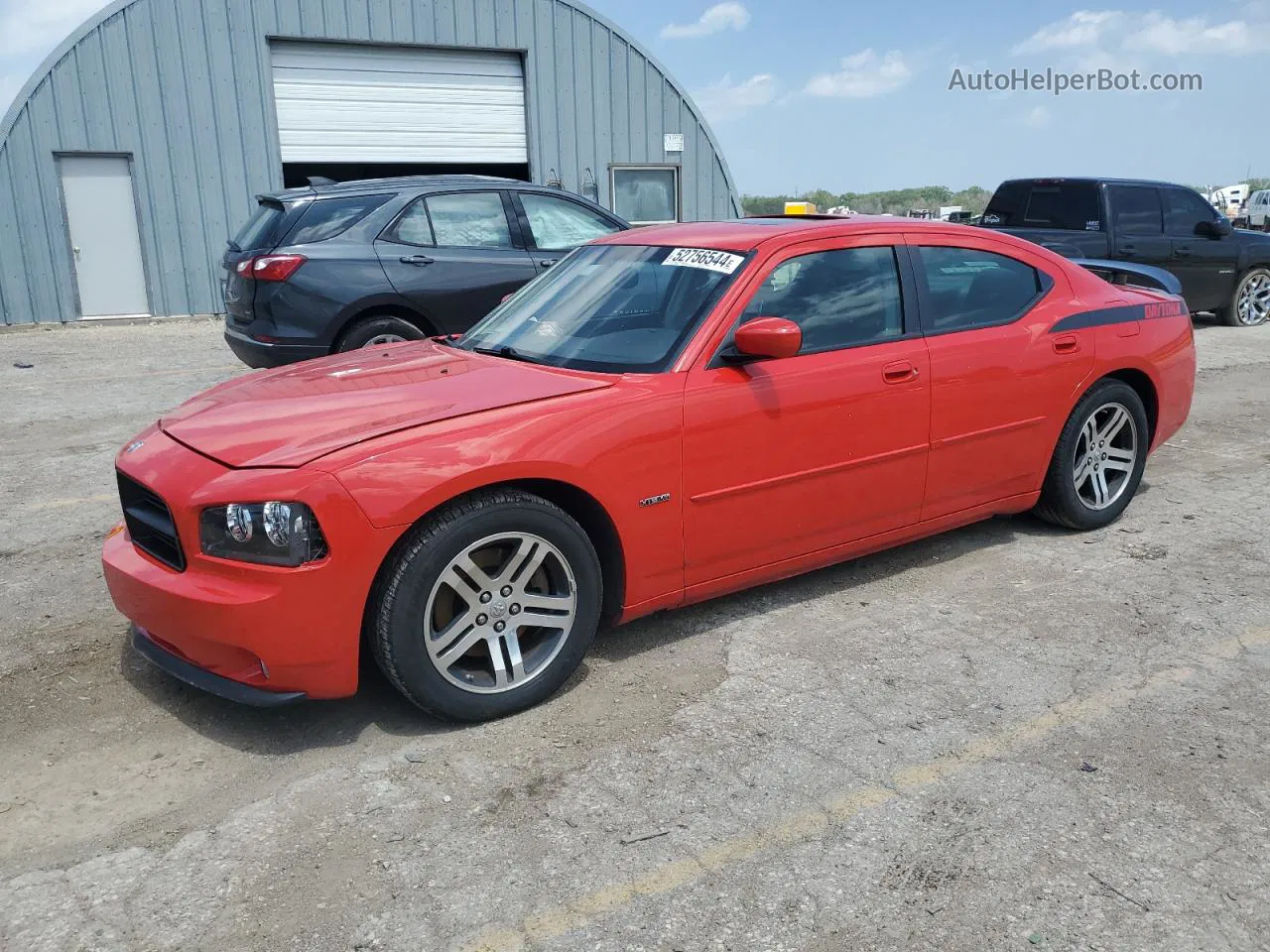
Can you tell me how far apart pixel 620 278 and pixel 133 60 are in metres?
14.9

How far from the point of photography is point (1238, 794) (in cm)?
293

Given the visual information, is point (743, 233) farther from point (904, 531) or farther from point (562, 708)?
point (562, 708)

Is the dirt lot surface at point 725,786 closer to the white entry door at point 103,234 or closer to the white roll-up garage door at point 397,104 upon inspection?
the white entry door at point 103,234

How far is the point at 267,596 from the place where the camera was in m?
3.02

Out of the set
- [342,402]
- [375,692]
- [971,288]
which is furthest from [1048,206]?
[375,692]

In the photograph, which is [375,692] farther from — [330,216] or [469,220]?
[469,220]

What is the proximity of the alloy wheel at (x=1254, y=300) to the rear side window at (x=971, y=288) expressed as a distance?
10745 millimetres

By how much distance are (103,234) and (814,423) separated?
615 inches

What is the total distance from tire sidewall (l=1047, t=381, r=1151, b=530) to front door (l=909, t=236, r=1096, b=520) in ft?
0.31

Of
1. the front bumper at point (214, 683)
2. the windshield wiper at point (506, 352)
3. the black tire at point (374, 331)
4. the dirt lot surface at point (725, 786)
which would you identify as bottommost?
the dirt lot surface at point (725, 786)

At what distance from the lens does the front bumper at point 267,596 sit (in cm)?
Result: 302

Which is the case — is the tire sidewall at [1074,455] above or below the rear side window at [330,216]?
below

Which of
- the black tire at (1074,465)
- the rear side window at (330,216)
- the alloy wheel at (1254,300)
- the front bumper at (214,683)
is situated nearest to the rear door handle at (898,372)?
the black tire at (1074,465)

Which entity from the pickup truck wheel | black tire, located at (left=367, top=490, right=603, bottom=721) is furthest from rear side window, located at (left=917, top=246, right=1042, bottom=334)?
the pickup truck wheel
